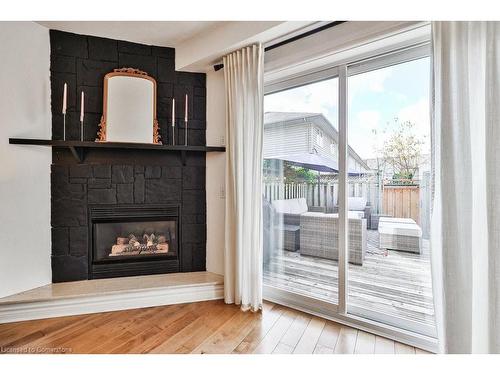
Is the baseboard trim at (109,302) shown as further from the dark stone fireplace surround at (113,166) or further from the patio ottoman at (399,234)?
the patio ottoman at (399,234)

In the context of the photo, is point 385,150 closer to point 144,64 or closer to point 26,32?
point 144,64

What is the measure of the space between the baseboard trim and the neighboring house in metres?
1.47

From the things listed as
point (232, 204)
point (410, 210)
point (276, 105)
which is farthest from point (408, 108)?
point (232, 204)

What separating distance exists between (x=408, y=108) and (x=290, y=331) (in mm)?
1832

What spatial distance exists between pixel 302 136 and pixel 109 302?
2245 millimetres

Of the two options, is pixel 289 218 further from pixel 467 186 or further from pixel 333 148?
pixel 467 186

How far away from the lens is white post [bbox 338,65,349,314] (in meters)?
2.25

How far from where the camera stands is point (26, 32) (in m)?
Answer: 2.48

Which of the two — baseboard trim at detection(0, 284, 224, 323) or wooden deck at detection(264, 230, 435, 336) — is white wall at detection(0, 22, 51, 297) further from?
wooden deck at detection(264, 230, 435, 336)

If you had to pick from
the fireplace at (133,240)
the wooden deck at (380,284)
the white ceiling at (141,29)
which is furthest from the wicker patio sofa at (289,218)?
the white ceiling at (141,29)

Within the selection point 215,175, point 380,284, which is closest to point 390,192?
point 380,284

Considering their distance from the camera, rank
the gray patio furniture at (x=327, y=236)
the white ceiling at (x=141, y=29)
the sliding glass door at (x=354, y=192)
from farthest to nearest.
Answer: the white ceiling at (x=141, y=29)
the gray patio furniture at (x=327, y=236)
the sliding glass door at (x=354, y=192)

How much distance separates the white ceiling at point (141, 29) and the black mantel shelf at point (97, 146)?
3.47 ft

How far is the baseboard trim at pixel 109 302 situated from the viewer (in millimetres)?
2279
